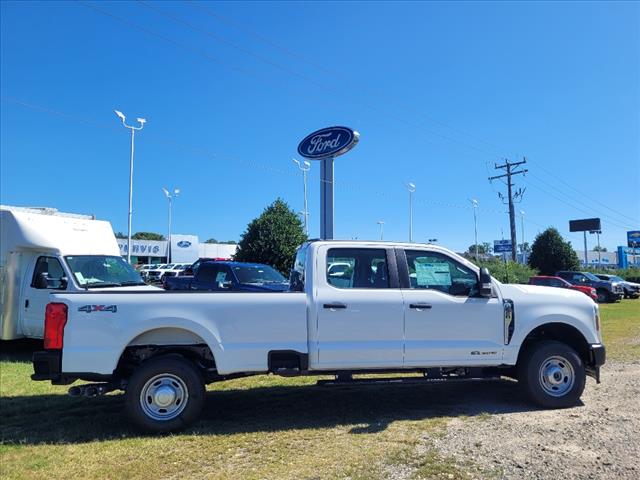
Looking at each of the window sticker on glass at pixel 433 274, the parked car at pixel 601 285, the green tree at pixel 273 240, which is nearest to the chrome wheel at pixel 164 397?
the window sticker on glass at pixel 433 274

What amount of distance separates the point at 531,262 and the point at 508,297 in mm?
37825

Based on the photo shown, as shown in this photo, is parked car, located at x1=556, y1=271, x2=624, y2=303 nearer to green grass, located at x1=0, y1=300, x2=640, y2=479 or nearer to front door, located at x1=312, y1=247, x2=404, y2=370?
green grass, located at x1=0, y1=300, x2=640, y2=479

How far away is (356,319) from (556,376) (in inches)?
100

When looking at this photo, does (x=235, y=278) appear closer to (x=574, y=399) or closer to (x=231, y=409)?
(x=231, y=409)

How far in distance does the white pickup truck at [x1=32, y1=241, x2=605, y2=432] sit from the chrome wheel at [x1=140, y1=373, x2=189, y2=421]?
1 centimetres

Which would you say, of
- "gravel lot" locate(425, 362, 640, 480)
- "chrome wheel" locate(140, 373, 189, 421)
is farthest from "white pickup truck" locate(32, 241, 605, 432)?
"gravel lot" locate(425, 362, 640, 480)

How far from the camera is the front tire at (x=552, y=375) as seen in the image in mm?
6098

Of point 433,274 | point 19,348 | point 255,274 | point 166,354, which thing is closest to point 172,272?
point 255,274

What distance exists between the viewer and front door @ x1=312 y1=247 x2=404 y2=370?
5.66 m

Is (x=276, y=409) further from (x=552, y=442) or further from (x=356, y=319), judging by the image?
(x=552, y=442)

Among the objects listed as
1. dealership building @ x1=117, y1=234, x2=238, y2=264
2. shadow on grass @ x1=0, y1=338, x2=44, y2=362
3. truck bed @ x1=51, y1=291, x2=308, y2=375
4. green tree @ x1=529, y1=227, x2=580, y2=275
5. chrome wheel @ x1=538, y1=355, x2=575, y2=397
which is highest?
dealership building @ x1=117, y1=234, x2=238, y2=264

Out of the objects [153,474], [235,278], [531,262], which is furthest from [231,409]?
[531,262]

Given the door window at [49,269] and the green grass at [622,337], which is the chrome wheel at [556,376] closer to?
the green grass at [622,337]

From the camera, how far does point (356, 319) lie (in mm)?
5703
